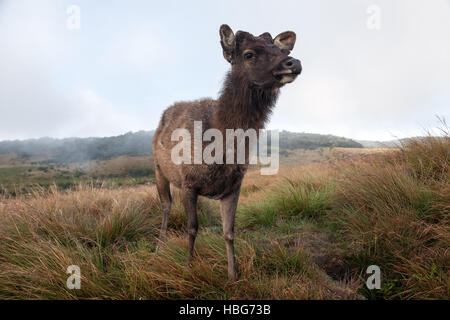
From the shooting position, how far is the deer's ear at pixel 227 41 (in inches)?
112

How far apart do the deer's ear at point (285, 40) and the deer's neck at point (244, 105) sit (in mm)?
769

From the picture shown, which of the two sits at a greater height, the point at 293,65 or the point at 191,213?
the point at 293,65

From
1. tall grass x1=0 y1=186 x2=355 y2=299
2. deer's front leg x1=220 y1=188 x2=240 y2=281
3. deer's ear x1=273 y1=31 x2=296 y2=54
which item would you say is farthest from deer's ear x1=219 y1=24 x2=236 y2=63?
tall grass x1=0 y1=186 x2=355 y2=299

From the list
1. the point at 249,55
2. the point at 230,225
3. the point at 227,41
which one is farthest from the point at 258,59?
the point at 230,225

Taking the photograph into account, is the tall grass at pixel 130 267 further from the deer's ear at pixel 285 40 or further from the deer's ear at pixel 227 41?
the deer's ear at pixel 285 40

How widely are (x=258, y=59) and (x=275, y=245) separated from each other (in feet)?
7.67

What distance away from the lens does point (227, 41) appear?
292 cm

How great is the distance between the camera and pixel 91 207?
206 inches

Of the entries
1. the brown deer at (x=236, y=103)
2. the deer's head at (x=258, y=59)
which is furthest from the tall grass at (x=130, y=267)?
the deer's head at (x=258, y=59)

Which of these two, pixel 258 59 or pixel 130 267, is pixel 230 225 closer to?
pixel 130 267
